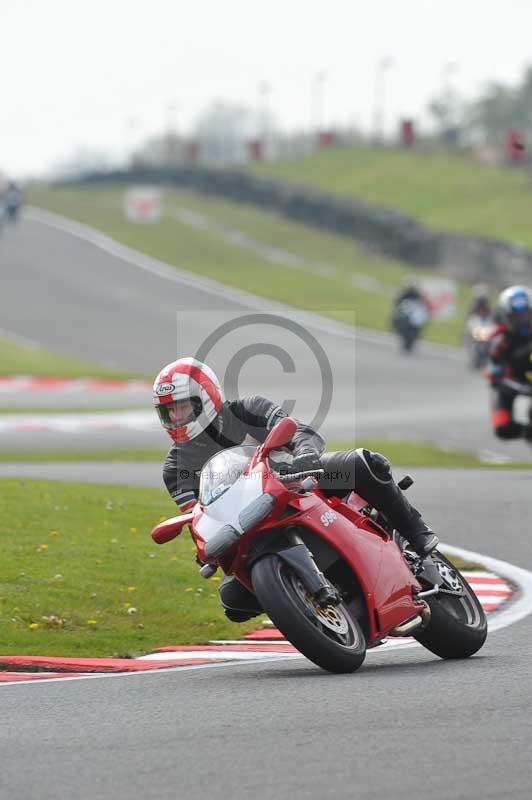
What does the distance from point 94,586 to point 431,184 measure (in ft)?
146

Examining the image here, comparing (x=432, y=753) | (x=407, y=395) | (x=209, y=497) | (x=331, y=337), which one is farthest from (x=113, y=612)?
(x=331, y=337)

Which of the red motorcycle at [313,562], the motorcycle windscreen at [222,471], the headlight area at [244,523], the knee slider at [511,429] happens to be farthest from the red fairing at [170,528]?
the knee slider at [511,429]

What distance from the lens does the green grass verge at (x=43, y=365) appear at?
28.0m

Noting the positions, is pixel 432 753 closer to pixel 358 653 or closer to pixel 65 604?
pixel 358 653

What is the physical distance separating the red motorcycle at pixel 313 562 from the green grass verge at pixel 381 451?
10124 millimetres

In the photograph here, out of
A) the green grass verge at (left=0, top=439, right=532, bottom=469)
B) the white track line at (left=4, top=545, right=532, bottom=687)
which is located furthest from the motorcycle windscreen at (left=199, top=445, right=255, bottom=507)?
the green grass verge at (left=0, top=439, right=532, bottom=469)

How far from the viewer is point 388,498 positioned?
7250 millimetres

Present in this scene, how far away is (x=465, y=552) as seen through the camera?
430 inches

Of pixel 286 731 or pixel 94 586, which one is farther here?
pixel 94 586

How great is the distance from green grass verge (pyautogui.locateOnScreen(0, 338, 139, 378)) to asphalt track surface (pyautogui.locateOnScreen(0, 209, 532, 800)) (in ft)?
67.6

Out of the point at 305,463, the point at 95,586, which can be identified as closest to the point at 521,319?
the point at 95,586

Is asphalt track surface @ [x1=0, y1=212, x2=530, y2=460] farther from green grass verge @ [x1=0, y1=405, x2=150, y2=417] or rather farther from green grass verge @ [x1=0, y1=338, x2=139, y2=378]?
green grass verge @ [x1=0, y1=405, x2=150, y2=417]

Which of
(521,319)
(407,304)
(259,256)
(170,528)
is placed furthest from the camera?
(259,256)

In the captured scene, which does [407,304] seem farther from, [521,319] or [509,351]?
[521,319]
